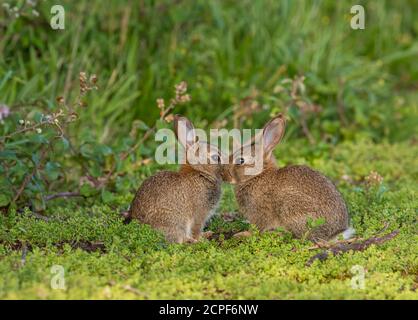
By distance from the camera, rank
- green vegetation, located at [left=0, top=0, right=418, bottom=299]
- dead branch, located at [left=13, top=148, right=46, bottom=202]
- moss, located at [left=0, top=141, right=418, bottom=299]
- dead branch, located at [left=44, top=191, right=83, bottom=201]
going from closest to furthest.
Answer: moss, located at [left=0, top=141, right=418, bottom=299]
green vegetation, located at [left=0, top=0, right=418, bottom=299]
dead branch, located at [left=13, top=148, right=46, bottom=202]
dead branch, located at [left=44, top=191, right=83, bottom=201]

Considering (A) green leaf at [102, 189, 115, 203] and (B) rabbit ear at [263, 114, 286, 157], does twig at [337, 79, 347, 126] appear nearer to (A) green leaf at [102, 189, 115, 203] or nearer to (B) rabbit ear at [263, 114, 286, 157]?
(B) rabbit ear at [263, 114, 286, 157]

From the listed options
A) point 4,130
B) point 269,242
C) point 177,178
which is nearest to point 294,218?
point 269,242

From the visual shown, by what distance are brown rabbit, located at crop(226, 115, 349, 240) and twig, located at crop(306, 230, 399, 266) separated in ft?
0.94

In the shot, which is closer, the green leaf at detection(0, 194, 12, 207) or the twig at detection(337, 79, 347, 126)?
the green leaf at detection(0, 194, 12, 207)

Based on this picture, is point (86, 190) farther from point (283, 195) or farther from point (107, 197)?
point (283, 195)

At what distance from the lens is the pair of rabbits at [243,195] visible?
18.8 feet

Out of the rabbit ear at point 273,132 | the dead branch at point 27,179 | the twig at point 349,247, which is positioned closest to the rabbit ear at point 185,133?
the rabbit ear at point 273,132

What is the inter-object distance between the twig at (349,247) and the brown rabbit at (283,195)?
0.29 m

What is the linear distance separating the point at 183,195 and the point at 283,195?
687 millimetres

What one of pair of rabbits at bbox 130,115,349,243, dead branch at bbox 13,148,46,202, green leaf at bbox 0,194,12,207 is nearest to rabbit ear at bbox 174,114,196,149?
pair of rabbits at bbox 130,115,349,243

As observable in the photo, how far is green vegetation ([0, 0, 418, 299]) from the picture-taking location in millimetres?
4930

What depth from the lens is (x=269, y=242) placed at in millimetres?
5469

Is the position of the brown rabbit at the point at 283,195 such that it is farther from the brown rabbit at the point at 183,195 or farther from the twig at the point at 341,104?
the twig at the point at 341,104

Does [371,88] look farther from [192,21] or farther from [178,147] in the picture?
[178,147]
